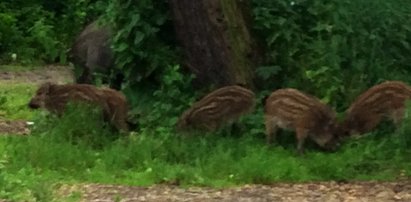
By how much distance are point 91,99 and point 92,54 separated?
3.46m

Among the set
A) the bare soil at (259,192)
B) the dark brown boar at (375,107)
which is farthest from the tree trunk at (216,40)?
the bare soil at (259,192)

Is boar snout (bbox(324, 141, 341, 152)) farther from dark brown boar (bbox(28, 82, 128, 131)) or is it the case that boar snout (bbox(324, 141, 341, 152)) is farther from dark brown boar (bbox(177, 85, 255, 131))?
dark brown boar (bbox(28, 82, 128, 131))

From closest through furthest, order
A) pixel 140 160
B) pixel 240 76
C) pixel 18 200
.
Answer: pixel 18 200 < pixel 140 160 < pixel 240 76

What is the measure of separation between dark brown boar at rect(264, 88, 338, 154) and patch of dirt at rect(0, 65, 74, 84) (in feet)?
23.7

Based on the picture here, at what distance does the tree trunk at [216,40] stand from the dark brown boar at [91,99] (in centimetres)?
90

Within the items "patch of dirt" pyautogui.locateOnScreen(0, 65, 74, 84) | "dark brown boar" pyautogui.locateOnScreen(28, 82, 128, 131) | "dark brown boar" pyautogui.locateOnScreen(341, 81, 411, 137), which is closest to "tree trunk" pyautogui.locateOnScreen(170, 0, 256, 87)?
"dark brown boar" pyautogui.locateOnScreen(28, 82, 128, 131)

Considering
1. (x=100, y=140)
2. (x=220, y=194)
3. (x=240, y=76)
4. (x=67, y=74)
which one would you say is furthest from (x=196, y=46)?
(x=67, y=74)

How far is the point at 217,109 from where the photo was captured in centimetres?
1088

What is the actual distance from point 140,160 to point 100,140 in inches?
35.2

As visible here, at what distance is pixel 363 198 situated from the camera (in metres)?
8.92

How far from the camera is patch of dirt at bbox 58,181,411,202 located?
882 cm

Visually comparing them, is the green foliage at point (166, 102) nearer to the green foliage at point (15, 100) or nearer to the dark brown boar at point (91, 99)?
the dark brown boar at point (91, 99)

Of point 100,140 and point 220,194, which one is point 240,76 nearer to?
point 100,140

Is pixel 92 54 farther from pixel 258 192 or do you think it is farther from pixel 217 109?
pixel 258 192
